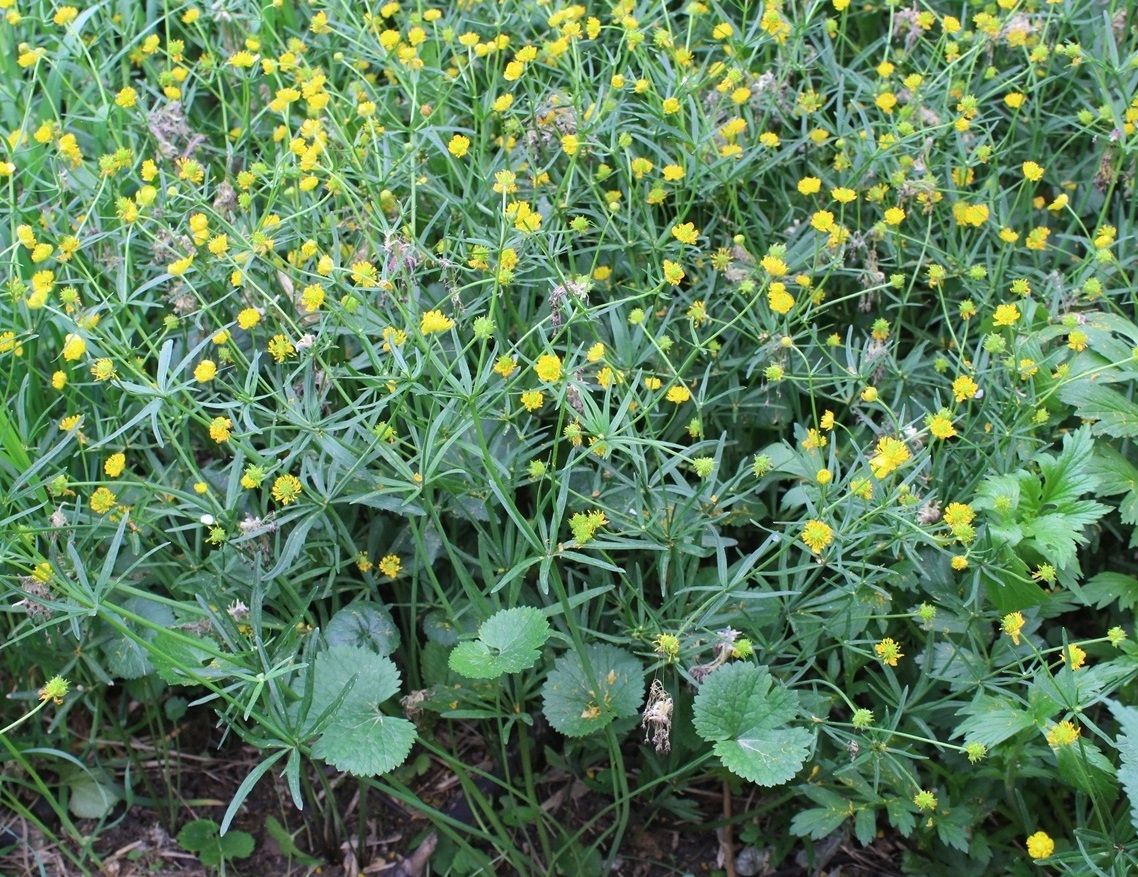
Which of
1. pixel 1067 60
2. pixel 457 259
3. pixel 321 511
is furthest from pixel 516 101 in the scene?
pixel 1067 60

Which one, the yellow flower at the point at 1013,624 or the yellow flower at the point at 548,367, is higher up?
the yellow flower at the point at 548,367

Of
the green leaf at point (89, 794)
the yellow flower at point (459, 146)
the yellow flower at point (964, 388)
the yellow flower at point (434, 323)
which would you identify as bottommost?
the green leaf at point (89, 794)

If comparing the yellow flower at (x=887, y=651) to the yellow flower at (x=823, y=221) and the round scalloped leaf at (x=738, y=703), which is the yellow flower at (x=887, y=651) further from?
the yellow flower at (x=823, y=221)

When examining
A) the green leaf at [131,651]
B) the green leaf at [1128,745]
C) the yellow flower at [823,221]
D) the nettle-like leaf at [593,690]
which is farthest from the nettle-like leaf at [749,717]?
the green leaf at [131,651]

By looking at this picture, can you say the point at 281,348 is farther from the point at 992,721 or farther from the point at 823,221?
the point at 992,721

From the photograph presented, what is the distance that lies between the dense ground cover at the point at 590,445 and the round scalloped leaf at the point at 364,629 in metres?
0.01

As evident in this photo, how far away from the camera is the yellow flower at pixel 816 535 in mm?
1864

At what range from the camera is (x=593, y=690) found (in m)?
1.98

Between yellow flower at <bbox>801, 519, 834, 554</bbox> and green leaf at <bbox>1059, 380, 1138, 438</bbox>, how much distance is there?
665mm

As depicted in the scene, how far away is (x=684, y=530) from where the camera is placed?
204 centimetres

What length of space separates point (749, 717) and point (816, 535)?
32cm

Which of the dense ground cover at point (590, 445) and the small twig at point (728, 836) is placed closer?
the dense ground cover at point (590, 445)

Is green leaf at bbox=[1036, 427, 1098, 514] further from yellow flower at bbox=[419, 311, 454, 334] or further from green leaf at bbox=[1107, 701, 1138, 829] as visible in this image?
yellow flower at bbox=[419, 311, 454, 334]

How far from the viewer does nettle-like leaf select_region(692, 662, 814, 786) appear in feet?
6.11
